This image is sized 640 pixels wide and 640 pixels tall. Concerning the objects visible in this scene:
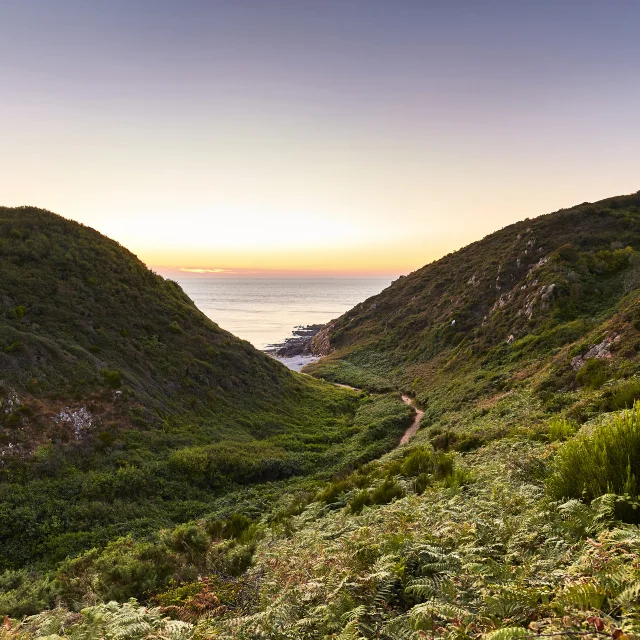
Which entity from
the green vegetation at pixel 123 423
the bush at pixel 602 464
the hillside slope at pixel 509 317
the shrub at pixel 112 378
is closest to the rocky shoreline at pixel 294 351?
the hillside slope at pixel 509 317

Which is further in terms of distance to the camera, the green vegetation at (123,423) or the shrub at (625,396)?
the green vegetation at (123,423)

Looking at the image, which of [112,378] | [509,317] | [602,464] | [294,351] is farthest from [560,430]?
[294,351]

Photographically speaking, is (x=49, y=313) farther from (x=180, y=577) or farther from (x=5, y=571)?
(x=180, y=577)

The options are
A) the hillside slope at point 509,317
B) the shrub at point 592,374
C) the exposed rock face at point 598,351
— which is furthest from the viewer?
the hillside slope at point 509,317

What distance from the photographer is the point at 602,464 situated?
4785 mm

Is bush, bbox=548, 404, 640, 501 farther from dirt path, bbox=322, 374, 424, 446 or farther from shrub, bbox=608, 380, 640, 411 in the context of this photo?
dirt path, bbox=322, 374, 424, 446

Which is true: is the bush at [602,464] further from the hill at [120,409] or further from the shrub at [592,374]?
the shrub at [592,374]

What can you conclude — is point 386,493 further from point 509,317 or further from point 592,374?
point 509,317

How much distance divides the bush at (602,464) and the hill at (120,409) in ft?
35.8

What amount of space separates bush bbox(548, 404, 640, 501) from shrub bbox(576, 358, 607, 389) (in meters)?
11.9

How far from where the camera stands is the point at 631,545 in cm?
331

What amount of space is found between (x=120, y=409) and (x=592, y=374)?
71.1 feet

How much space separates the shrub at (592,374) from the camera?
49.9 feet

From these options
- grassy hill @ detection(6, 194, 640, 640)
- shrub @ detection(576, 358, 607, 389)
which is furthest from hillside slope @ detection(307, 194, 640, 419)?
grassy hill @ detection(6, 194, 640, 640)
